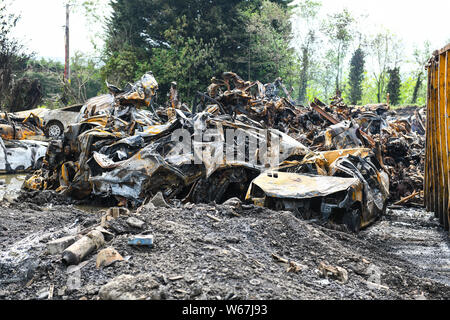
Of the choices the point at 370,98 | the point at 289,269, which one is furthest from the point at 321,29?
the point at 289,269

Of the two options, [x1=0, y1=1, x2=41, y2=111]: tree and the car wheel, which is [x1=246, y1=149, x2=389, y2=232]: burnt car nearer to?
the car wheel

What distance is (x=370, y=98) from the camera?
55281mm

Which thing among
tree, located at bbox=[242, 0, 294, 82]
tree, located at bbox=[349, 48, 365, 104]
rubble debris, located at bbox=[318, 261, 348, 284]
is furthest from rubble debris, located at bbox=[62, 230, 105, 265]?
tree, located at bbox=[349, 48, 365, 104]

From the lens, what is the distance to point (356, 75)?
4341 centimetres

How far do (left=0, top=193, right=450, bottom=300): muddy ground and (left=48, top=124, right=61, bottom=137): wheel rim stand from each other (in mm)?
10732

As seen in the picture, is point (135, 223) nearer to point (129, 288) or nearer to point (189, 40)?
point (129, 288)

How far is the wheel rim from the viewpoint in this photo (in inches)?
612

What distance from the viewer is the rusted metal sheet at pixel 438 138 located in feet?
17.9

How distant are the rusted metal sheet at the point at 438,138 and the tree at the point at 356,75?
3690 cm

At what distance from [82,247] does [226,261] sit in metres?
1.15

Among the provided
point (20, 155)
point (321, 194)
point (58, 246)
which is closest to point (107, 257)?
point (58, 246)

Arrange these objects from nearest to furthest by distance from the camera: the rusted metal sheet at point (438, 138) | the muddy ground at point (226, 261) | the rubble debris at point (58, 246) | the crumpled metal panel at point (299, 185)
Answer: the muddy ground at point (226, 261) < the rubble debris at point (58, 246) < the crumpled metal panel at point (299, 185) < the rusted metal sheet at point (438, 138)

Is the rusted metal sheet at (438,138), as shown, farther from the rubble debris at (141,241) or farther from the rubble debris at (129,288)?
the rubble debris at (129,288)

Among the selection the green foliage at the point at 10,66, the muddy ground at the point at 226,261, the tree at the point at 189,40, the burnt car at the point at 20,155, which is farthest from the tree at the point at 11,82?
the muddy ground at the point at 226,261
